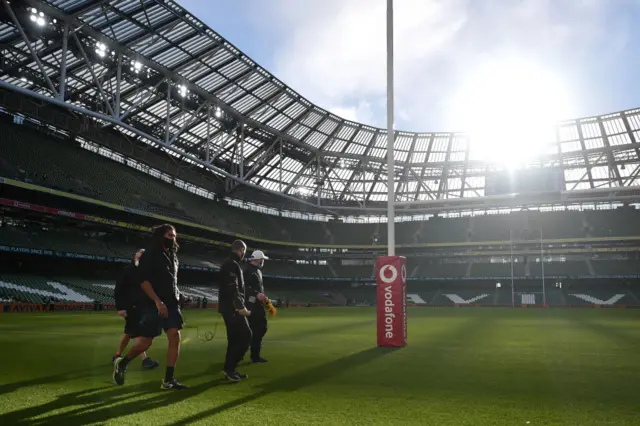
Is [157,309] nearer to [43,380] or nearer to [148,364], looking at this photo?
[43,380]

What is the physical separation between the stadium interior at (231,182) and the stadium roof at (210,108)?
0.57 ft

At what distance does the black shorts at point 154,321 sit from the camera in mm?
6492

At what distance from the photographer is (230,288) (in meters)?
7.25

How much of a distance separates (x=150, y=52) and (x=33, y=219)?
1896 centimetres

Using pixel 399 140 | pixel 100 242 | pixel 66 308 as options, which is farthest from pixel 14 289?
pixel 399 140

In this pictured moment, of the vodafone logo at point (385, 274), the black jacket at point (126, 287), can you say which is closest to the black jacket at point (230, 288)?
the black jacket at point (126, 287)

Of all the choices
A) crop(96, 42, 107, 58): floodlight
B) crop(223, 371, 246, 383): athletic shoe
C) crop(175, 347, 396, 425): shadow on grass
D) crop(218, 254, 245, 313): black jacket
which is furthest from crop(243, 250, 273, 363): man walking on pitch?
crop(96, 42, 107, 58): floodlight

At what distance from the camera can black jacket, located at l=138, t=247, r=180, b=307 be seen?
257 inches

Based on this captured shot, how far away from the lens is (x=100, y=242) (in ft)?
155

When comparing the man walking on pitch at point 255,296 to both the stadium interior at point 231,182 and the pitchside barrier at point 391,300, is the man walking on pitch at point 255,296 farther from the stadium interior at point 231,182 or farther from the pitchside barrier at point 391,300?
the stadium interior at point 231,182

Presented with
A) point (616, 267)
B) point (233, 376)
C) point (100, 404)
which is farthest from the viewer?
point (616, 267)

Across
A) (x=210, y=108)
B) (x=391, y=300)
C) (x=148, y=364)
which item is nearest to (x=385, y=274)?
(x=391, y=300)

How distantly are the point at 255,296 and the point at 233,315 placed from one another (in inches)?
59.1

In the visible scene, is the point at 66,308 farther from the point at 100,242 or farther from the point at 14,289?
the point at 100,242
